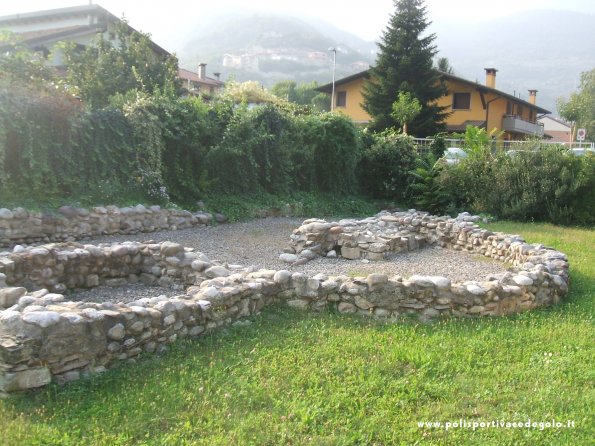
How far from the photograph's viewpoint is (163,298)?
512 centimetres

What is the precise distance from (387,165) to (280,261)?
9954mm

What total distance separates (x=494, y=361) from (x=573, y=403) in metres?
0.79

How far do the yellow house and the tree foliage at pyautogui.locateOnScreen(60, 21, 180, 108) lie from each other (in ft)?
74.5

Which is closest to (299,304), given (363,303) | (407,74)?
(363,303)

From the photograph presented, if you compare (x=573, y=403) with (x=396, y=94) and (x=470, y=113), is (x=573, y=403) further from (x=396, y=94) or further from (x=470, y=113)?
(x=470, y=113)

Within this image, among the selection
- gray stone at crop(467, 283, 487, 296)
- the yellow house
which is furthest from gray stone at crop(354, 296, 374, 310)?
the yellow house

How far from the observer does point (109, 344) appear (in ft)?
14.2

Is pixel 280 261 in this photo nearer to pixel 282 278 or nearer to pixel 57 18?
pixel 282 278

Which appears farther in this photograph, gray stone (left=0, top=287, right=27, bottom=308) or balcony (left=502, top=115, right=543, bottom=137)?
balcony (left=502, top=115, right=543, bottom=137)

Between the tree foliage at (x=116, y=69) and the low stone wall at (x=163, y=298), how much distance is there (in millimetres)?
8587

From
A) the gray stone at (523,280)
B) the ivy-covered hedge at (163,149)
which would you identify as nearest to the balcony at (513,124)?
the ivy-covered hedge at (163,149)

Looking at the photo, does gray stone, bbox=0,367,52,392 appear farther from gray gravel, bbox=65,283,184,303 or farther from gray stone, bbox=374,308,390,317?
gray stone, bbox=374,308,390,317

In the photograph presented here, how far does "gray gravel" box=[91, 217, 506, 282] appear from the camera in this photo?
334 inches

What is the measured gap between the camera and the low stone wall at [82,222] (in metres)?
9.45
